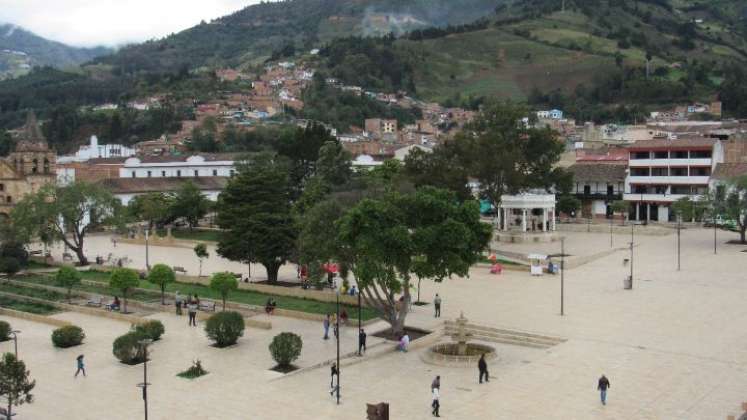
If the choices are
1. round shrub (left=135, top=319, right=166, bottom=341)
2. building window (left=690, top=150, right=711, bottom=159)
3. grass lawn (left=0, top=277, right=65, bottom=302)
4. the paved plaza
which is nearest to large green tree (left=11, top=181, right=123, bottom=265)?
grass lawn (left=0, top=277, right=65, bottom=302)

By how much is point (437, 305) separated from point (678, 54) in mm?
166276

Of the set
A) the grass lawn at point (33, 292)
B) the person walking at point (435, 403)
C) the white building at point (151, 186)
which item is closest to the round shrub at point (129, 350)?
the person walking at point (435, 403)

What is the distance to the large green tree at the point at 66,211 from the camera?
143ft

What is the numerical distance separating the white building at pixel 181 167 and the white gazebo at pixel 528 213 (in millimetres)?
34941

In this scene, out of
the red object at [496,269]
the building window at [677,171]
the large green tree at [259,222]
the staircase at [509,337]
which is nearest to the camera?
the staircase at [509,337]

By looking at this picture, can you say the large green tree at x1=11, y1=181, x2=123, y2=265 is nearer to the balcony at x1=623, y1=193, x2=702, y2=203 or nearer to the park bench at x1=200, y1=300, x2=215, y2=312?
the park bench at x1=200, y1=300, x2=215, y2=312

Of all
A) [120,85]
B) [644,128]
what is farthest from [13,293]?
[120,85]

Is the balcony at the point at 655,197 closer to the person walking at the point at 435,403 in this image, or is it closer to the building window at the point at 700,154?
the building window at the point at 700,154

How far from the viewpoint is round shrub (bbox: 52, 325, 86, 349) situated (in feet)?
84.9

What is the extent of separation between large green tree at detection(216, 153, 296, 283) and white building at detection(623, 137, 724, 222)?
32273mm

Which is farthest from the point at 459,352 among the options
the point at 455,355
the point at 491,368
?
the point at 491,368

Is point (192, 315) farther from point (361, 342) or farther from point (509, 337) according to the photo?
point (509, 337)

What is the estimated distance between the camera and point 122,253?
49.8 metres

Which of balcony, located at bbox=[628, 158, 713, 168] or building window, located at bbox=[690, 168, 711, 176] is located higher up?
balcony, located at bbox=[628, 158, 713, 168]
